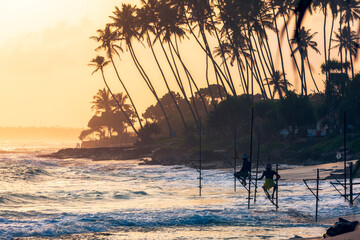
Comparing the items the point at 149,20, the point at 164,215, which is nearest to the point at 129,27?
the point at 149,20

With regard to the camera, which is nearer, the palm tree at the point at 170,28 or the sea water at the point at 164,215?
the sea water at the point at 164,215

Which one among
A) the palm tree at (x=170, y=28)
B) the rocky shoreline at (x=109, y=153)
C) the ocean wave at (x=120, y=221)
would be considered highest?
the palm tree at (x=170, y=28)

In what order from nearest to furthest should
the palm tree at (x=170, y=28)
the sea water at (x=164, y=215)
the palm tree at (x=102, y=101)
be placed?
1. the sea water at (x=164, y=215)
2. the palm tree at (x=170, y=28)
3. the palm tree at (x=102, y=101)

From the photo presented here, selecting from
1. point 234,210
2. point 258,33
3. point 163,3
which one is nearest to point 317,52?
point 258,33

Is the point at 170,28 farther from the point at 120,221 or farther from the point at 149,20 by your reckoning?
the point at 120,221

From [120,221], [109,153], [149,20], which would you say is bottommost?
[120,221]

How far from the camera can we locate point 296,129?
70.1 meters

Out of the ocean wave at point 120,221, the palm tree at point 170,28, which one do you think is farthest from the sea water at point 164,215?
the palm tree at point 170,28

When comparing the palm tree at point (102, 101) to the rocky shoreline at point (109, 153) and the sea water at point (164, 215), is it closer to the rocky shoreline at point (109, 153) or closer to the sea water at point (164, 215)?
the rocky shoreline at point (109, 153)

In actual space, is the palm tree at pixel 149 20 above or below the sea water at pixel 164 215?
above

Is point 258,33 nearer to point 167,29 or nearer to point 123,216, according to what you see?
point 167,29

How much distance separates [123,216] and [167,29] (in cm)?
6527

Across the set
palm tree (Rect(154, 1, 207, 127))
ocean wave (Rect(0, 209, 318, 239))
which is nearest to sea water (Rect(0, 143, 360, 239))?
ocean wave (Rect(0, 209, 318, 239))

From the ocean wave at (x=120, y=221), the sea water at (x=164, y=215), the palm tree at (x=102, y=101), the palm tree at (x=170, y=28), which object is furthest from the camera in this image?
the palm tree at (x=102, y=101)
